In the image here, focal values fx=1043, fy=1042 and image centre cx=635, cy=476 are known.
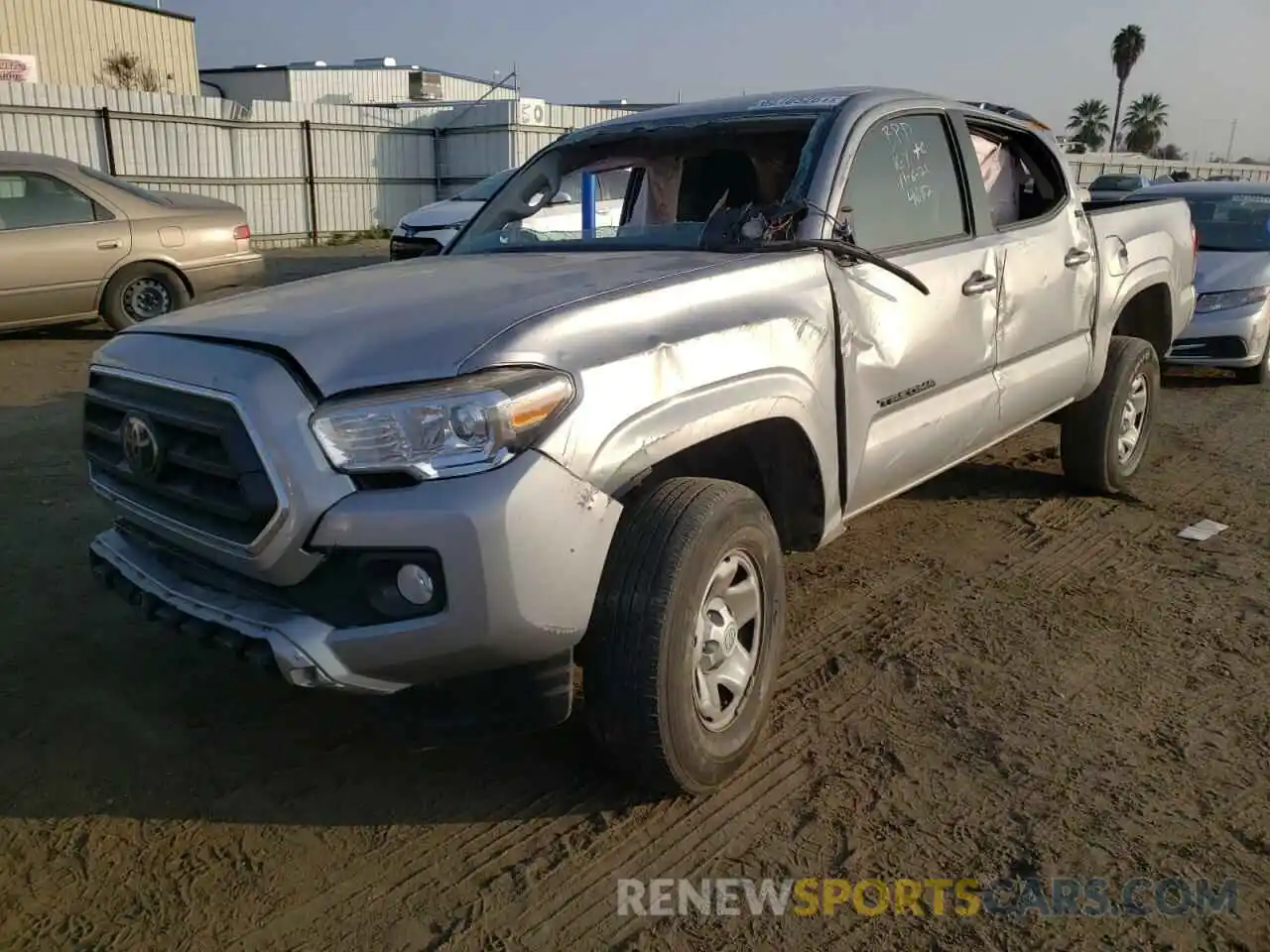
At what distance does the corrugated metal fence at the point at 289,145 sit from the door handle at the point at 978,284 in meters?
17.1

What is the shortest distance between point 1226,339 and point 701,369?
270 inches

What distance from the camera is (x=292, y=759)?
3006 millimetres

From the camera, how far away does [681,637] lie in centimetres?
254

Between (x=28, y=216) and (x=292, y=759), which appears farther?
(x=28, y=216)

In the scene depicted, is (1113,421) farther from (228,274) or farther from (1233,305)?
(228,274)

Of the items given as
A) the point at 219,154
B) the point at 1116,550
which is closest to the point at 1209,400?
the point at 1116,550

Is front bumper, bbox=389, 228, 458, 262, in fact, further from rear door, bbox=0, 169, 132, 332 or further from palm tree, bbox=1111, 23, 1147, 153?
palm tree, bbox=1111, 23, 1147, 153

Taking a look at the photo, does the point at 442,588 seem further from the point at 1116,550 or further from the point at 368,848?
the point at 1116,550

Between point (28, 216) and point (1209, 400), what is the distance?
9514 mm

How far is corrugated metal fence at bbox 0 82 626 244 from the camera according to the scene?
17078mm

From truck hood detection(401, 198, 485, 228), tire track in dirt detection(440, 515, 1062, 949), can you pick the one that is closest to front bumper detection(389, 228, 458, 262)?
truck hood detection(401, 198, 485, 228)

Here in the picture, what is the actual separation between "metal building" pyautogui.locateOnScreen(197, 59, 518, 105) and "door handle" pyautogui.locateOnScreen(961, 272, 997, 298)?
122ft

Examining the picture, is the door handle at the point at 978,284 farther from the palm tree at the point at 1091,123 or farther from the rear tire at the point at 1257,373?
the palm tree at the point at 1091,123

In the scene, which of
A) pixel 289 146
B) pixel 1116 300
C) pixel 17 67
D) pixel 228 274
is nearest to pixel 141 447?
pixel 1116 300
